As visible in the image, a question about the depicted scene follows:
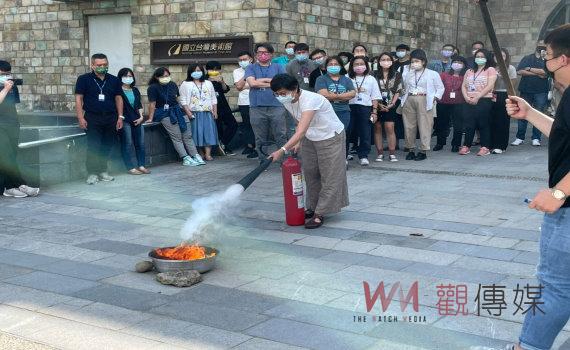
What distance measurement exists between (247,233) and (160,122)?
18.8 feet

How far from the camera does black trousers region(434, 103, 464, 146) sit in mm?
13664

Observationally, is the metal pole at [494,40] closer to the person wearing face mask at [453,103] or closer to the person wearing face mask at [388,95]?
the person wearing face mask at [388,95]

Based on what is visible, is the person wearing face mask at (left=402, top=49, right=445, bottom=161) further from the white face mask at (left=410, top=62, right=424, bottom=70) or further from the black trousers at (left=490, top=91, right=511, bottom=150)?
the black trousers at (left=490, top=91, right=511, bottom=150)

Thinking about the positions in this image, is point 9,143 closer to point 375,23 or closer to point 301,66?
point 301,66

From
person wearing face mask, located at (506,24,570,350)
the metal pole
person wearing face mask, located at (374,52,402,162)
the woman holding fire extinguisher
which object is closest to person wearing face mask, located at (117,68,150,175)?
person wearing face mask, located at (374,52,402,162)

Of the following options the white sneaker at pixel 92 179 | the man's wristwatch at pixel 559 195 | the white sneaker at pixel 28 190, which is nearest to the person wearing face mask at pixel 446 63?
the white sneaker at pixel 92 179

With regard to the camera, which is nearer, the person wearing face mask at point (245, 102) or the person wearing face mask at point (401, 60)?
the person wearing face mask at point (401, 60)

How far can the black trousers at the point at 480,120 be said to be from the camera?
13203mm

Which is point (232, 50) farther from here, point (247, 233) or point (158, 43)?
point (247, 233)

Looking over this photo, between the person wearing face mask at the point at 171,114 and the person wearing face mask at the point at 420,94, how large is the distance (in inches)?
152

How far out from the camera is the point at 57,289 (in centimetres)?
583

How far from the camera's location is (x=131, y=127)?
1205 cm

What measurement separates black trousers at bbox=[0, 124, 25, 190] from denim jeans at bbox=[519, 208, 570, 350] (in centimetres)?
797

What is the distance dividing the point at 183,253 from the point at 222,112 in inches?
320
